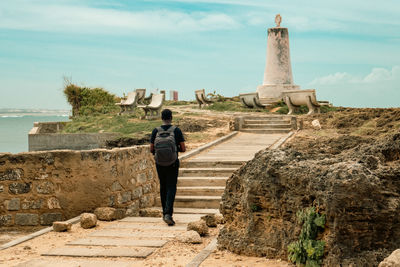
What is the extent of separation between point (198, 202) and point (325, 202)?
4960 mm

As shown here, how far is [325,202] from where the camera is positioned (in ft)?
14.4

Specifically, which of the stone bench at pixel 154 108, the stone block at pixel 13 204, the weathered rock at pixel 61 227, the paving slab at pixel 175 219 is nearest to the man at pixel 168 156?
the paving slab at pixel 175 219

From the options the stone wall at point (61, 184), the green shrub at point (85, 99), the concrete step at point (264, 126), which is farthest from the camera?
the green shrub at point (85, 99)

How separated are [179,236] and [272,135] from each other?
440 inches

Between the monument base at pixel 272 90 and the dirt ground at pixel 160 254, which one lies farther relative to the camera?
the monument base at pixel 272 90

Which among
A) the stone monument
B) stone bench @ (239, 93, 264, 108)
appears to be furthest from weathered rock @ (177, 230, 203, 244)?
the stone monument

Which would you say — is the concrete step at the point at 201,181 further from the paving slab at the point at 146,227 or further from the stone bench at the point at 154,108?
the stone bench at the point at 154,108

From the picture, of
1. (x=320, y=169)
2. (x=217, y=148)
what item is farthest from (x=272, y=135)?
(x=320, y=169)

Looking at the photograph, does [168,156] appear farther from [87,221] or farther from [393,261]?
[393,261]

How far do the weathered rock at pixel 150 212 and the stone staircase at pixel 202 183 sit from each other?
0.84 m

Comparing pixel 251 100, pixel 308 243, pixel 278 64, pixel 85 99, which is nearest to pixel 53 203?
pixel 308 243

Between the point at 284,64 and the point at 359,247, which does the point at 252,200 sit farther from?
the point at 284,64

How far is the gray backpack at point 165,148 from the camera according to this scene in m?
7.30

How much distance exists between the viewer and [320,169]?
4672 millimetres
